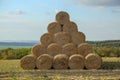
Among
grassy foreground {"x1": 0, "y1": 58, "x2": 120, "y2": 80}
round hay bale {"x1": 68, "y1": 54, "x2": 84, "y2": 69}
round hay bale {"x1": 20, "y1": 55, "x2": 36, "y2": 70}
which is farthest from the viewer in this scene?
round hay bale {"x1": 20, "y1": 55, "x2": 36, "y2": 70}

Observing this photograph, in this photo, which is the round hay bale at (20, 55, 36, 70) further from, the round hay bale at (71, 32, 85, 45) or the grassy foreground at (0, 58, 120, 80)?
the round hay bale at (71, 32, 85, 45)

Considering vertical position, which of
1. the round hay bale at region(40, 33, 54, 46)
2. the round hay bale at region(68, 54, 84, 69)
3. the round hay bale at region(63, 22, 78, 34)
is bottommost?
the round hay bale at region(68, 54, 84, 69)

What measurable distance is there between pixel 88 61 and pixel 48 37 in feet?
8.95

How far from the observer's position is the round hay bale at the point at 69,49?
20.7 metres

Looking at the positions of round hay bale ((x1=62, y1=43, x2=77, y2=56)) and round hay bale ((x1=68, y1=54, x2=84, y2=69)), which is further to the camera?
round hay bale ((x1=62, y1=43, x2=77, y2=56))

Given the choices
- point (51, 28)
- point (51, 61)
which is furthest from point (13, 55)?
point (51, 61)

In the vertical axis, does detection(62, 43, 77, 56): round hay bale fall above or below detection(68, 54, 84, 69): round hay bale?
above

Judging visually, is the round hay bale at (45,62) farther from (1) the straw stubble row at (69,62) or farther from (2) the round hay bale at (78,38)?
(2) the round hay bale at (78,38)

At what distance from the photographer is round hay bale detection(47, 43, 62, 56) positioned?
20.9m

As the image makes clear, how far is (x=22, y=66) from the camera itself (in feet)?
66.1

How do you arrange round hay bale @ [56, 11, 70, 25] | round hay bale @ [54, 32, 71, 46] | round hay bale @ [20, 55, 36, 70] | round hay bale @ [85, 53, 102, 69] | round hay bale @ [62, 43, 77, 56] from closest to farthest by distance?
round hay bale @ [85, 53, 102, 69]
round hay bale @ [20, 55, 36, 70]
round hay bale @ [62, 43, 77, 56]
round hay bale @ [54, 32, 71, 46]
round hay bale @ [56, 11, 70, 25]

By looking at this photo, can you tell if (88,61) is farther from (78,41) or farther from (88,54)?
(78,41)

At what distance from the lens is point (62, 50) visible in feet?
68.4

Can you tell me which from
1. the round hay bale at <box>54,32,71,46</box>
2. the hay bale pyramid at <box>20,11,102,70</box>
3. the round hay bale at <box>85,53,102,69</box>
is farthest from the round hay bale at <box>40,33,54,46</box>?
the round hay bale at <box>85,53,102,69</box>
